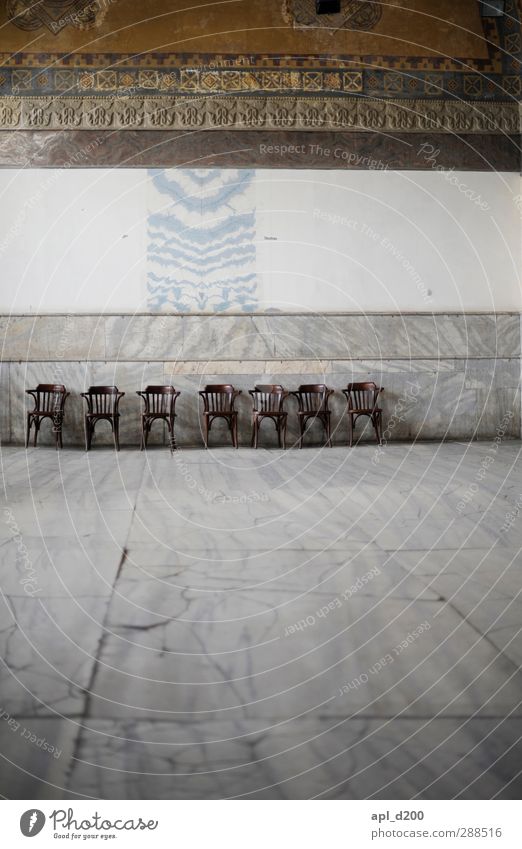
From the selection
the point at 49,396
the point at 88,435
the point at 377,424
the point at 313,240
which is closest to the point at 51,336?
the point at 49,396

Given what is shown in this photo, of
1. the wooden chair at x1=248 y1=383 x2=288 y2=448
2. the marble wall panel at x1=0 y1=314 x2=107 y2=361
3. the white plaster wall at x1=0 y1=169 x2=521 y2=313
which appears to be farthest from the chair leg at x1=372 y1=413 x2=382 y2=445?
the marble wall panel at x1=0 y1=314 x2=107 y2=361

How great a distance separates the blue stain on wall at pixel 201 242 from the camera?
772cm

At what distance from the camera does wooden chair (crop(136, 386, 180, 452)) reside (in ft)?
22.8

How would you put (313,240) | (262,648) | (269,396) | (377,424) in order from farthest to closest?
1. (313,240)
2. (269,396)
3. (377,424)
4. (262,648)

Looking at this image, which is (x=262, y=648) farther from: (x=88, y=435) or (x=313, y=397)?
(x=313, y=397)

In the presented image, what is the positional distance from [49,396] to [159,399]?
Answer: 4.37ft

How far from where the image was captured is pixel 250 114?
25.4 feet

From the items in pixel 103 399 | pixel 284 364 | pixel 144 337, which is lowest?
pixel 103 399

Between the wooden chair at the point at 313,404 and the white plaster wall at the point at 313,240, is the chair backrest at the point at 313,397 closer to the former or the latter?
the wooden chair at the point at 313,404

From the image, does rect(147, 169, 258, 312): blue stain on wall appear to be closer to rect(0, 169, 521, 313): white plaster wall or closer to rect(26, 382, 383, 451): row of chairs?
rect(0, 169, 521, 313): white plaster wall

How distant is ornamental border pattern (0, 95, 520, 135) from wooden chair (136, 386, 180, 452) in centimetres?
337

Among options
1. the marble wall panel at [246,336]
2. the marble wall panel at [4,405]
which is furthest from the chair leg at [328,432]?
the marble wall panel at [4,405]

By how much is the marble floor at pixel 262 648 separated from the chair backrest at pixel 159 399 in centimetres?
278

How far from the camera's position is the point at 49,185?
25.3ft
